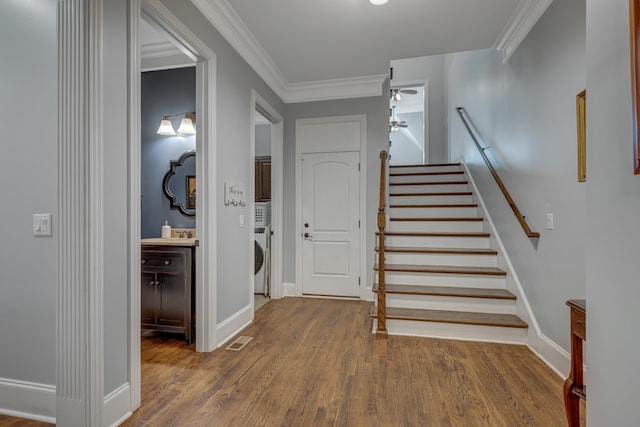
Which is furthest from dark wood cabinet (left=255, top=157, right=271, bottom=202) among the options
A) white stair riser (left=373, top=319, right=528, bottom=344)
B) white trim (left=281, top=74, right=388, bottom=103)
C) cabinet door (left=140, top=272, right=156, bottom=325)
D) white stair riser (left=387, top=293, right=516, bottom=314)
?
white stair riser (left=373, top=319, right=528, bottom=344)

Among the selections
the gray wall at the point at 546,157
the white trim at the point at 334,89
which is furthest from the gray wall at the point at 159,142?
the gray wall at the point at 546,157

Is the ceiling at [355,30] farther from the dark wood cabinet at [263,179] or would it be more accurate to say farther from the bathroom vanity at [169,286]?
the bathroom vanity at [169,286]

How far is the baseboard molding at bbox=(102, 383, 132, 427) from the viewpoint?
1.51m

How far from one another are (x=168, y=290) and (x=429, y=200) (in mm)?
3523

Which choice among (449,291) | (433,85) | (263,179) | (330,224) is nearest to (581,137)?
(449,291)

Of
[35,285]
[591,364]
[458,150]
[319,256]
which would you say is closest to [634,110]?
[591,364]

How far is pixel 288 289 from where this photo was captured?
4.18 m

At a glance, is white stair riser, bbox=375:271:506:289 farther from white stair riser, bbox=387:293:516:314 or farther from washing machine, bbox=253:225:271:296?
washing machine, bbox=253:225:271:296

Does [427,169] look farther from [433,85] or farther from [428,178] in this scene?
[433,85]

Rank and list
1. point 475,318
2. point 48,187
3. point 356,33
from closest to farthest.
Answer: point 48,187
point 475,318
point 356,33

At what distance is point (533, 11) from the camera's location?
2.48 meters

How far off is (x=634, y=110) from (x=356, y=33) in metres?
2.69

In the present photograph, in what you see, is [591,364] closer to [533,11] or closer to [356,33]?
[533,11]

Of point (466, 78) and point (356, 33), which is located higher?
point (466, 78)
